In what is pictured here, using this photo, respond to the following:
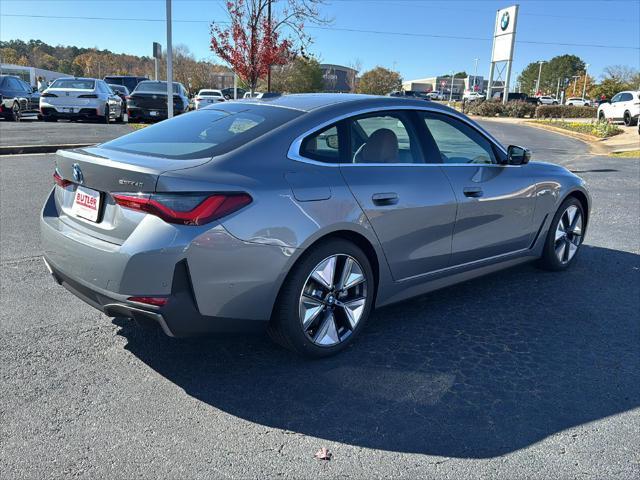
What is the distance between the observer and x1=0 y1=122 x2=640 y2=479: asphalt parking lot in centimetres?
251

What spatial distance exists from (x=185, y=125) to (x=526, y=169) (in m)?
2.92

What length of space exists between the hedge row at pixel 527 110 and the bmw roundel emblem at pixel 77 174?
45.5 metres

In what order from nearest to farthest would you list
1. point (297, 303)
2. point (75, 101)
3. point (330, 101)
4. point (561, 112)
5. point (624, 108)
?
1. point (297, 303)
2. point (330, 101)
3. point (75, 101)
4. point (624, 108)
5. point (561, 112)

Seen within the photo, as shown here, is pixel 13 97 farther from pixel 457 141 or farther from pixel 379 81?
pixel 379 81

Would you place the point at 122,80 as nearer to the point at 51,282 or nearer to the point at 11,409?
the point at 51,282

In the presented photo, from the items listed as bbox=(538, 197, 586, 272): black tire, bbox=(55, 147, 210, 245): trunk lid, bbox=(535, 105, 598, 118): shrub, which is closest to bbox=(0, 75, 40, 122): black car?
bbox=(55, 147, 210, 245): trunk lid

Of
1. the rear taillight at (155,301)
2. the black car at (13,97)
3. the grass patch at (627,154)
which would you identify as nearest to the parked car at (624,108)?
the grass patch at (627,154)

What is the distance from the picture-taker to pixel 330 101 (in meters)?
3.78

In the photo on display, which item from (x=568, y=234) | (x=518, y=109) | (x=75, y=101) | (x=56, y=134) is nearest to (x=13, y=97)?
(x=75, y=101)

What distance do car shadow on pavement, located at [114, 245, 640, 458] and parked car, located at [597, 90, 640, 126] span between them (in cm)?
2898

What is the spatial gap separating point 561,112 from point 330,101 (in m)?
45.8

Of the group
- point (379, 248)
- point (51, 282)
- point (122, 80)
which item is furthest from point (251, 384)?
point (122, 80)

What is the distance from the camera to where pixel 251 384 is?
10.4 ft

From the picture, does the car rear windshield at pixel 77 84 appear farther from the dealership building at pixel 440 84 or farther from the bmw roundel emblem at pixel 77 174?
the dealership building at pixel 440 84
